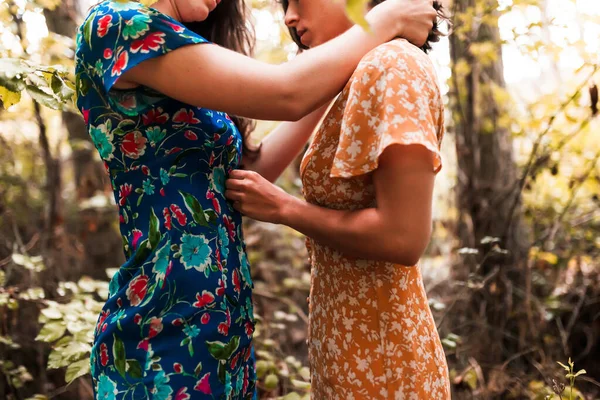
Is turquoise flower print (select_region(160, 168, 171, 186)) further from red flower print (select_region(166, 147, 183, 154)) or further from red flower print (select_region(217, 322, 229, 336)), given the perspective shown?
red flower print (select_region(217, 322, 229, 336))

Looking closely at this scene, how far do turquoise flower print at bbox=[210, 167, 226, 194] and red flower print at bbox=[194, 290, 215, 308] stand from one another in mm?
248

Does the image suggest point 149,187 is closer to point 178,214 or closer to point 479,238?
point 178,214

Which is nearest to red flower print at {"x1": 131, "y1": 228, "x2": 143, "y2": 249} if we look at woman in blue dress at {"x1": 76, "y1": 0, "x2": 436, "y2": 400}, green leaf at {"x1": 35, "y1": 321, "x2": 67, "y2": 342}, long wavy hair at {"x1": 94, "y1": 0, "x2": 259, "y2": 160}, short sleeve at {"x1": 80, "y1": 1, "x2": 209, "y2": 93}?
woman in blue dress at {"x1": 76, "y1": 0, "x2": 436, "y2": 400}

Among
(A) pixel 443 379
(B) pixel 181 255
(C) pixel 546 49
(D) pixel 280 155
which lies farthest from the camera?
(C) pixel 546 49

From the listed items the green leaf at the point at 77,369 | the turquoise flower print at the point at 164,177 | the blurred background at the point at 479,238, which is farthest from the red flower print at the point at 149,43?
the green leaf at the point at 77,369

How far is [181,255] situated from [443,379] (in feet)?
2.31

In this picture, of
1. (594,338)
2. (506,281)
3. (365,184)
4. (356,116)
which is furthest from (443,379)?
(594,338)

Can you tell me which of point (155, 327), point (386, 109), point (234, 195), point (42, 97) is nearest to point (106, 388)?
point (155, 327)

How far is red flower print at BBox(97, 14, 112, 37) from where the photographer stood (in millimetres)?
1027

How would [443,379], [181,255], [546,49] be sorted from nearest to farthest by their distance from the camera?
[181,255], [443,379], [546,49]

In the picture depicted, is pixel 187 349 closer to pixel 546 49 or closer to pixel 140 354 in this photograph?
pixel 140 354

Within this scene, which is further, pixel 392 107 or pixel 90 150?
pixel 90 150

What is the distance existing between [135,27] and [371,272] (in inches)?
29.0

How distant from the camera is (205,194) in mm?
1172
